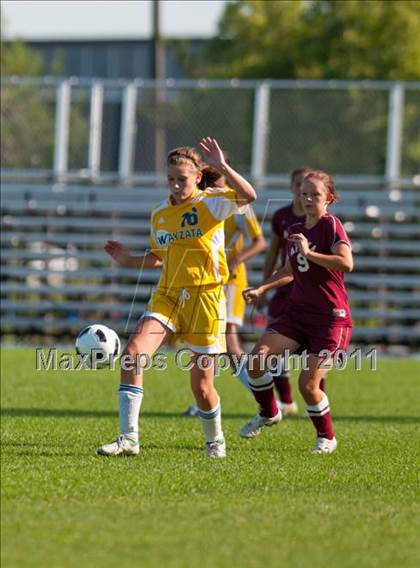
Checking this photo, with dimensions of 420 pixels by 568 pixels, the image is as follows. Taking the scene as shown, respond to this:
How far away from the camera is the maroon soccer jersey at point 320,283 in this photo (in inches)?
337

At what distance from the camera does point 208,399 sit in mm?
8133

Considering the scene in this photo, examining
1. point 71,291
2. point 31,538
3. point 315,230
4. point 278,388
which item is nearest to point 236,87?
point 71,291

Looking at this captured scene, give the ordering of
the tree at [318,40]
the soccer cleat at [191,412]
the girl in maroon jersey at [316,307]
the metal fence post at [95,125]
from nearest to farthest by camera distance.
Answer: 1. the girl in maroon jersey at [316,307]
2. the soccer cleat at [191,412]
3. the metal fence post at [95,125]
4. the tree at [318,40]

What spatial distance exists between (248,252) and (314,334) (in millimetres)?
2042

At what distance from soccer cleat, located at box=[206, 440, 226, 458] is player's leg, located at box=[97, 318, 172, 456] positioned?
1.64 feet

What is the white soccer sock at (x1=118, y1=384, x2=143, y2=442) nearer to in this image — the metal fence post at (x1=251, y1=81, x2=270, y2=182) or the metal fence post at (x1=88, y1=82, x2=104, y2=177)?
the metal fence post at (x1=251, y1=81, x2=270, y2=182)

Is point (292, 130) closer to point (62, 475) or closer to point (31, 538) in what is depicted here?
point (62, 475)

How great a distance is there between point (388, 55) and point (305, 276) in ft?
81.3

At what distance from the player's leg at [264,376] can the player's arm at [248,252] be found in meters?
1.60

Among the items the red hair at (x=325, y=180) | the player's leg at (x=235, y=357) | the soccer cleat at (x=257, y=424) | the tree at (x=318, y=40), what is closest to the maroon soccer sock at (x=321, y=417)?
the soccer cleat at (x=257, y=424)

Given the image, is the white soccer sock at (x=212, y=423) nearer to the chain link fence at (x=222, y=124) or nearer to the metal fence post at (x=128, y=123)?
the chain link fence at (x=222, y=124)

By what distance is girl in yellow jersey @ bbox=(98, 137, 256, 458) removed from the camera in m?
7.98

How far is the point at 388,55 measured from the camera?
32438mm

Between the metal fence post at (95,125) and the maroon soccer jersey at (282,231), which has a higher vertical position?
the metal fence post at (95,125)
